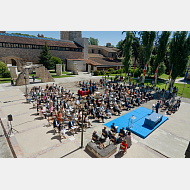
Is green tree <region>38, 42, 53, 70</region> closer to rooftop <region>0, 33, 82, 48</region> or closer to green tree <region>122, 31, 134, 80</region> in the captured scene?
rooftop <region>0, 33, 82, 48</region>

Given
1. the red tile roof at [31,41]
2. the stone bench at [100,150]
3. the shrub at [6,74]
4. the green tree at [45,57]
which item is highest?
the red tile roof at [31,41]

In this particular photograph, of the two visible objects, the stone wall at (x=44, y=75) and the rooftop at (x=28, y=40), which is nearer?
the stone wall at (x=44, y=75)

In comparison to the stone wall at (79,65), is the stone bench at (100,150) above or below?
below

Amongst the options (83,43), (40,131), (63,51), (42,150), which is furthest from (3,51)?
(42,150)

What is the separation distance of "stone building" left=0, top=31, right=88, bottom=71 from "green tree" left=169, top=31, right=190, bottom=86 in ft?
111

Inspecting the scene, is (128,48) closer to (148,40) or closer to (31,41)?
(148,40)

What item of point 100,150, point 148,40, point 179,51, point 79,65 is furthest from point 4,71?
point 179,51

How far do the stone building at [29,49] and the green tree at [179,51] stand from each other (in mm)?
33692

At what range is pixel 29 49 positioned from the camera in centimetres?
3856

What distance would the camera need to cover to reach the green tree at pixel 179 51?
21214 mm

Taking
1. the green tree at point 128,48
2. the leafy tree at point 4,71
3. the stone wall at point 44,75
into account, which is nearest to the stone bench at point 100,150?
the stone wall at point 44,75

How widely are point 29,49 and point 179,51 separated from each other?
37.3 meters

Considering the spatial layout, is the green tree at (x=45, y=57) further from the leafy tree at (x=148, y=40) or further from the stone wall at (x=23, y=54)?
the leafy tree at (x=148, y=40)

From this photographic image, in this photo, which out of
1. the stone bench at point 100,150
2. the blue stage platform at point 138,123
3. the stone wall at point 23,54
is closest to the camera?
the stone bench at point 100,150
